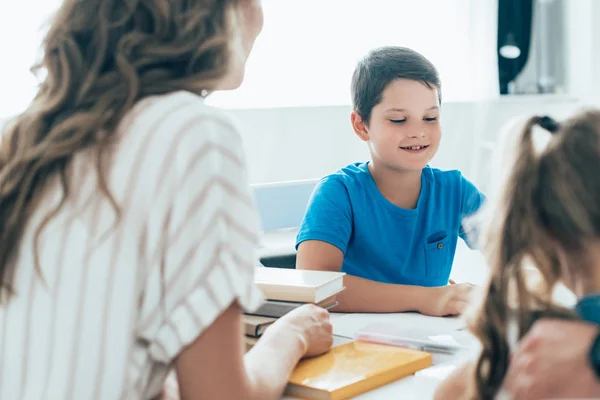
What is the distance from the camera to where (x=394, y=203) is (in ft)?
5.98

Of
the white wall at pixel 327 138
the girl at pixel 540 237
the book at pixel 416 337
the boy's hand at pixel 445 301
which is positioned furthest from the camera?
the white wall at pixel 327 138

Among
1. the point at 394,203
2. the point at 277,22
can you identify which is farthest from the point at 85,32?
the point at 277,22

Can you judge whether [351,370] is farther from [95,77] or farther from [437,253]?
[437,253]

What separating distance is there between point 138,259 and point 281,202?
4.81ft

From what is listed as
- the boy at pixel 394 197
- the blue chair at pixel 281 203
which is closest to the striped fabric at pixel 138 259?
the boy at pixel 394 197

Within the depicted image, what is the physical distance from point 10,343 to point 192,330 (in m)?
0.21

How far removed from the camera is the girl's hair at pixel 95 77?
2.75ft

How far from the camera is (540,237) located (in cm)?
77

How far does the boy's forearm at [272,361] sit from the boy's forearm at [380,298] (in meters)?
0.36

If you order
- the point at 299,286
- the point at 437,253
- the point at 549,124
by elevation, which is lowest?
the point at 437,253

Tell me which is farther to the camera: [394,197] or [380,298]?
[394,197]

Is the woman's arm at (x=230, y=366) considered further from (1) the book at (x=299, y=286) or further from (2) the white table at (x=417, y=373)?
(1) the book at (x=299, y=286)

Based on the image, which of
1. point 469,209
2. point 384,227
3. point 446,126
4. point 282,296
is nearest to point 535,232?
point 282,296

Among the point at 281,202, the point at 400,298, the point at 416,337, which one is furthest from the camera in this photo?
the point at 281,202
